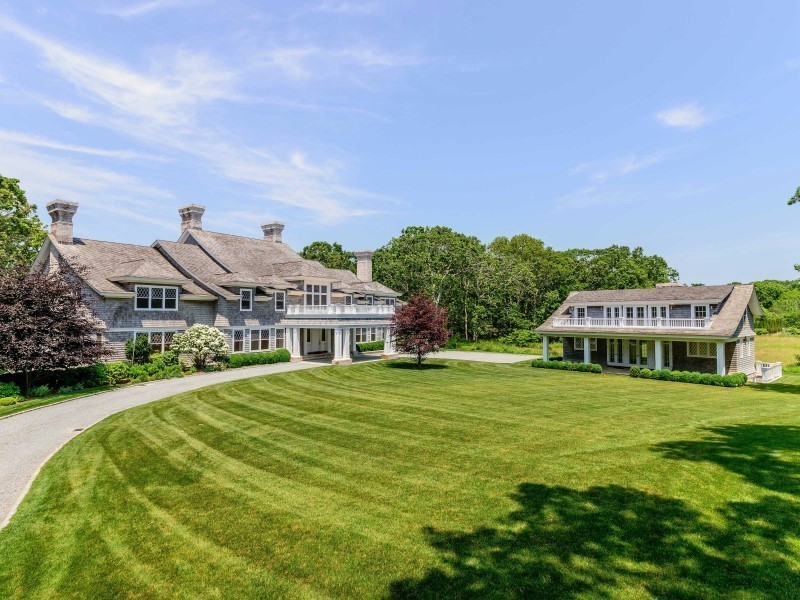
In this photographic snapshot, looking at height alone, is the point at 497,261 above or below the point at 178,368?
above

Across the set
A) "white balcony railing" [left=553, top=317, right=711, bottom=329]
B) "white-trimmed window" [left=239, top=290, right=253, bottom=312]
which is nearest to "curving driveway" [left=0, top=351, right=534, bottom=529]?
"white-trimmed window" [left=239, top=290, right=253, bottom=312]

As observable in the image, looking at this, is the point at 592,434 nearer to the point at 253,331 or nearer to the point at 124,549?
the point at 124,549

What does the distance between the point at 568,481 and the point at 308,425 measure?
7864mm

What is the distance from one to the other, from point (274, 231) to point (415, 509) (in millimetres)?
36115

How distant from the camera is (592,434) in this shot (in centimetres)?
1223

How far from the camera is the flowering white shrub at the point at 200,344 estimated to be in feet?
84.0

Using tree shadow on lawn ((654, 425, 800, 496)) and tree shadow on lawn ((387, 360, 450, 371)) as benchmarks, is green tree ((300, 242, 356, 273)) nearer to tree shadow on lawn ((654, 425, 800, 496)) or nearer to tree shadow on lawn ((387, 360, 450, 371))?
tree shadow on lawn ((387, 360, 450, 371))

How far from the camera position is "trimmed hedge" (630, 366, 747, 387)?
2369cm

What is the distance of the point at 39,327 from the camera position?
18.3 meters

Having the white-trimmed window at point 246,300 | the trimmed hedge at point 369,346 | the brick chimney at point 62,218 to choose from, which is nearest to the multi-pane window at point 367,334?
the trimmed hedge at point 369,346

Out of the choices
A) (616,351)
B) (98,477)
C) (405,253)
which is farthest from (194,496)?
(405,253)

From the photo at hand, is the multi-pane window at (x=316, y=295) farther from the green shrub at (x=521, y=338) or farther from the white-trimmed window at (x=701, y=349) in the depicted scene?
the white-trimmed window at (x=701, y=349)

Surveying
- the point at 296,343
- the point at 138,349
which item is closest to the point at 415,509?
the point at 138,349

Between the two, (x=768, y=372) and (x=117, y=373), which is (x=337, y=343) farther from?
(x=768, y=372)
